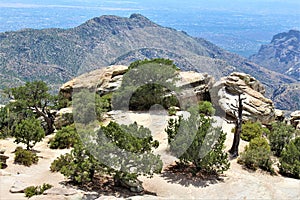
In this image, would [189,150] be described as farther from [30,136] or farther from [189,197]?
[30,136]

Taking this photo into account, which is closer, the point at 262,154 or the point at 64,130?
the point at 262,154

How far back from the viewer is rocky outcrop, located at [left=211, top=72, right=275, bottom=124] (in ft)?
123

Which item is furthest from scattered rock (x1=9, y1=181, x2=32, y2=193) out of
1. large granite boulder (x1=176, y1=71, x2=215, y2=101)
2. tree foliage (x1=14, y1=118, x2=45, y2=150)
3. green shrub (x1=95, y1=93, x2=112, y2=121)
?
large granite boulder (x1=176, y1=71, x2=215, y2=101)

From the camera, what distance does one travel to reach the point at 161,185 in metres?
21.6

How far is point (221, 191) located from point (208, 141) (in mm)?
3612

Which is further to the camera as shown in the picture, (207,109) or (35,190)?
(207,109)

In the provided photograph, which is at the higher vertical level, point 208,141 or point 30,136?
point 208,141

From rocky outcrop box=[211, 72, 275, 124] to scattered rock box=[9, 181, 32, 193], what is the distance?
21921 mm

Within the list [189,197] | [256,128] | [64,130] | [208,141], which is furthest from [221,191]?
[64,130]

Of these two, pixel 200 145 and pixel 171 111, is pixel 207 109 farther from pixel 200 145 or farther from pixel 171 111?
pixel 200 145

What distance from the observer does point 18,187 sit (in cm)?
1997

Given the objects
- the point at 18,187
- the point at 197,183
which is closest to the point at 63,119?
the point at 18,187

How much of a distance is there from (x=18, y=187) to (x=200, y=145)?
1138 cm

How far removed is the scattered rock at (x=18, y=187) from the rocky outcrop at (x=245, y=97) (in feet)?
71.9
